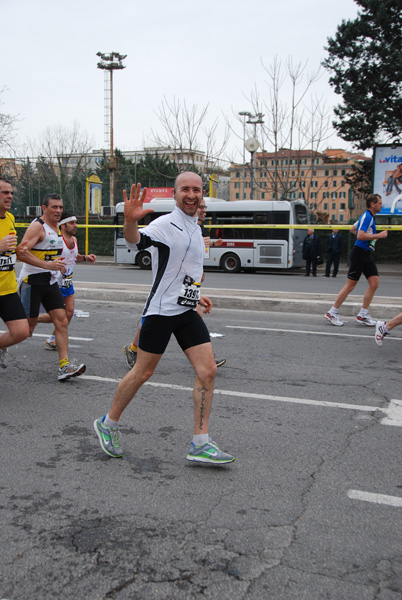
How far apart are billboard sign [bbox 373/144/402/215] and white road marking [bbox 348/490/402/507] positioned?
76.2 ft

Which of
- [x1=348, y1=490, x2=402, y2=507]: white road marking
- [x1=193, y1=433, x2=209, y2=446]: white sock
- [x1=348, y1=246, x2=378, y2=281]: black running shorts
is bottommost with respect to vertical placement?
[x1=348, y1=490, x2=402, y2=507]: white road marking

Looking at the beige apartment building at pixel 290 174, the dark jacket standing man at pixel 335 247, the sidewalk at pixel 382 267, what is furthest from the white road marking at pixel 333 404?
the beige apartment building at pixel 290 174

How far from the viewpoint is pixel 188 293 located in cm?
384

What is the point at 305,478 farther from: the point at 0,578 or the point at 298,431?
the point at 0,578

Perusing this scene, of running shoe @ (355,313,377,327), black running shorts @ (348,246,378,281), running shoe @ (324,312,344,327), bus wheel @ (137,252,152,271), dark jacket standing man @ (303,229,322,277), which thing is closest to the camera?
black running shorts @ (348,246,378,281)

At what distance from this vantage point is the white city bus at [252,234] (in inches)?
926

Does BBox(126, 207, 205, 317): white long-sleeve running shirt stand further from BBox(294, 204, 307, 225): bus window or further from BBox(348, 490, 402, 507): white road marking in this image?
BBox(294, 204, 307, 225): bus window

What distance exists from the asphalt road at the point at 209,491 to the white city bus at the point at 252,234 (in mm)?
17257

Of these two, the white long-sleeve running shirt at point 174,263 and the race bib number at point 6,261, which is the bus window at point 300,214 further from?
the white long-sleeve running shirt at point 174,263

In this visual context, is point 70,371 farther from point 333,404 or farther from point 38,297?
point 333,404

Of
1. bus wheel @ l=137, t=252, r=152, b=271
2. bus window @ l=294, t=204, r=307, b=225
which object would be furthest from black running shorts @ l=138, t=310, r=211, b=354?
bus window @ l=294, t=204, r=307, b=225

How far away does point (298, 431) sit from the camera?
4.55m

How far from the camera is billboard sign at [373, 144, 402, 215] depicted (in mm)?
24781

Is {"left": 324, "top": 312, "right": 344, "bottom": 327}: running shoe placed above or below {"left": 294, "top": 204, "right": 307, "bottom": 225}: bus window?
below
